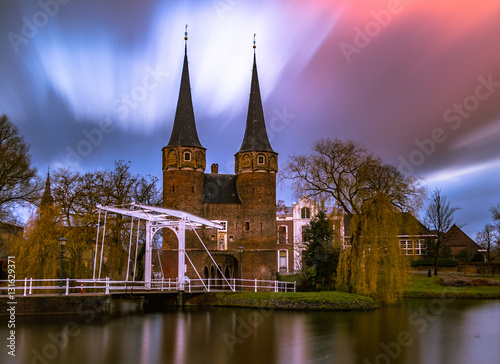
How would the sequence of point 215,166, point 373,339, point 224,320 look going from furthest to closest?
point 215,166 < point 224,320 < point 373,339

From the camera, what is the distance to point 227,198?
117 ft

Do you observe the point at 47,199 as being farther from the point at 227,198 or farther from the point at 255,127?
the point at 255,127

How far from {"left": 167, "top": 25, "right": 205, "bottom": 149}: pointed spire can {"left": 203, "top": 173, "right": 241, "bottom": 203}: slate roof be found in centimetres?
304

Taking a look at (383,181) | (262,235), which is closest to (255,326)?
(383,181)

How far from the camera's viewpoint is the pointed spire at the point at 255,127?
35.8m

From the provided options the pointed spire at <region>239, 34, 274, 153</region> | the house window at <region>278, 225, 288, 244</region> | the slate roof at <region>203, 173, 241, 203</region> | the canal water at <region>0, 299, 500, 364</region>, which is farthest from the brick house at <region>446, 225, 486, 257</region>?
the canal water at <region>0, 299, 500, 364</region>

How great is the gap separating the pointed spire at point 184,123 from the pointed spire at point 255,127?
3530 mm

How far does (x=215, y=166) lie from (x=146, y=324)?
Result: 20870mm

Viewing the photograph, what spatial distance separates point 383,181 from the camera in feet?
86.9

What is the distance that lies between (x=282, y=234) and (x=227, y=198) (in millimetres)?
15336

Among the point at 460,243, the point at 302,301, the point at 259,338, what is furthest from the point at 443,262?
the point at 259,338

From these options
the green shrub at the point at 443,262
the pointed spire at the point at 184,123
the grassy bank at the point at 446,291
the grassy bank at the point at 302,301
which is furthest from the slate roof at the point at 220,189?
the green shrub at the point at 443,262

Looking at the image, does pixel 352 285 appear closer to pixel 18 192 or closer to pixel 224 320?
pixel 224 320

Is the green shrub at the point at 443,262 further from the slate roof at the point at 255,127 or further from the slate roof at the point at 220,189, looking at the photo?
the slate roof at the point at 220,189
